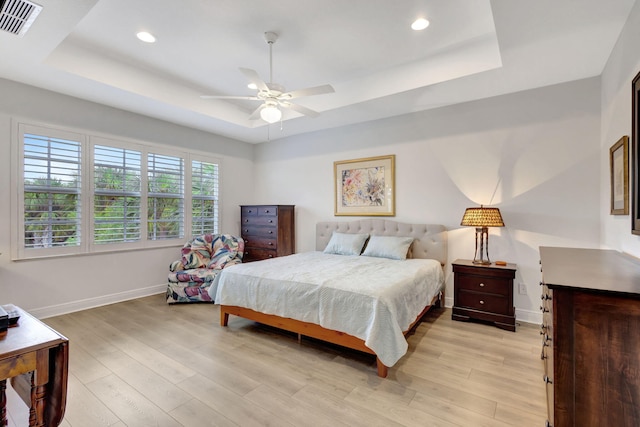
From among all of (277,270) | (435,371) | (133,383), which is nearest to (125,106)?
(277,270)

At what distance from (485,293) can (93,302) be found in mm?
4985

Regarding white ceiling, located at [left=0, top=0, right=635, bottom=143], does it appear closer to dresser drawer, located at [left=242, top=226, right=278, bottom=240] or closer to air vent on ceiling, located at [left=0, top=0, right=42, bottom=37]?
air vent on ceiling, located at [left=0, top=0, right=42, bottom=37]

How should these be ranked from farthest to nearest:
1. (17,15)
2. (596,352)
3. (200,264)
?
(200,264) < (17,15) < (596,352)

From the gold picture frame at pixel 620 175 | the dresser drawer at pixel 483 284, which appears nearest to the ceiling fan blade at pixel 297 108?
the dresser drawer at pixel 483 284

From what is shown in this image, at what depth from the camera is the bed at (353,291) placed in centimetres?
234

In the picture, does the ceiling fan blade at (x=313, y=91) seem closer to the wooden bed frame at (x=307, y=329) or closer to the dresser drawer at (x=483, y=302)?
the wooden bed frame at (x=307, y=329)

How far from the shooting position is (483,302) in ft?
11.1

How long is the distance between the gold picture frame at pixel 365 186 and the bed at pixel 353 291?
526 mm

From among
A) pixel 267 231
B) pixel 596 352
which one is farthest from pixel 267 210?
pixel 596 352

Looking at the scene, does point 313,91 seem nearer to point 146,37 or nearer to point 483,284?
point 146,37

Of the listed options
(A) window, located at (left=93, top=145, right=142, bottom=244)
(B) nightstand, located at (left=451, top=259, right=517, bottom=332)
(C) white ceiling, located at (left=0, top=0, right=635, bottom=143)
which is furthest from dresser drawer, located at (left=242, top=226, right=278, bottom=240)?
(B) nightstand, located at (left=451, top=259, right=517, bottom=332)

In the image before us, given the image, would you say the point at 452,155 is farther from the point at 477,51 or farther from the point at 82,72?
the point at 82,72

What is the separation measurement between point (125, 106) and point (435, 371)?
4886 mm

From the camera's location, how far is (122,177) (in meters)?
4.31
